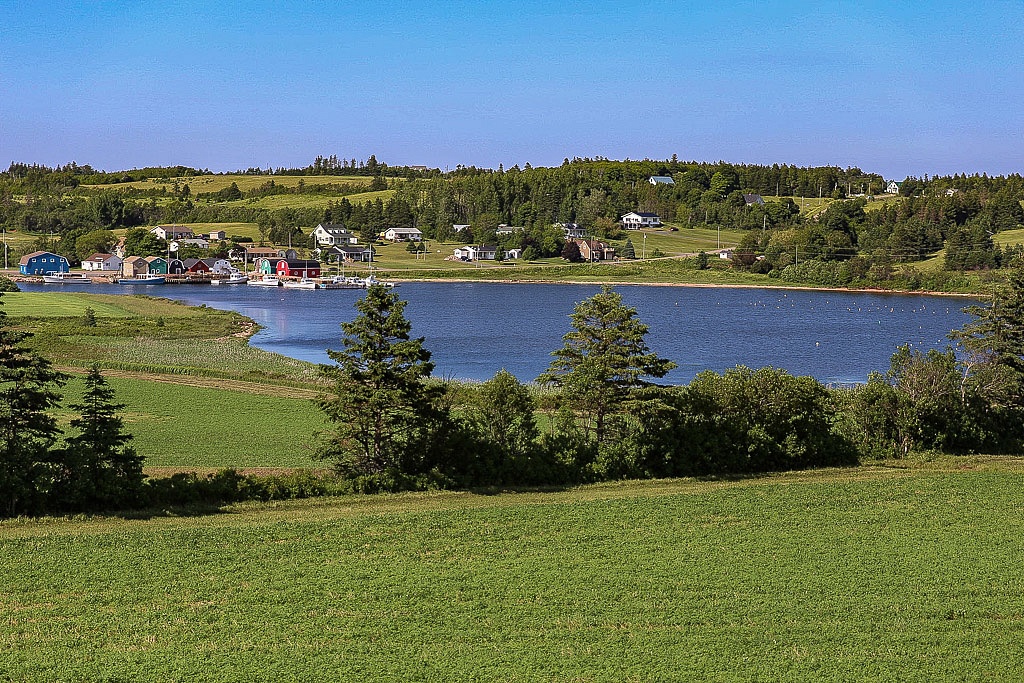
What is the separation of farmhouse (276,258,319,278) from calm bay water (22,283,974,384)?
5.86 m

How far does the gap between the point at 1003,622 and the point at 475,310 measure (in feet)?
253

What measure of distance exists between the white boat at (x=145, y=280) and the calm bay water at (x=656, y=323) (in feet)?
19.0

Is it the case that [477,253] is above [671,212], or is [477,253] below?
below

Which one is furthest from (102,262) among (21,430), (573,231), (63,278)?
(21,430)

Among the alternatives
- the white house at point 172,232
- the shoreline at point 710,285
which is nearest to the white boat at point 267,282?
the shoreline at point 710,285

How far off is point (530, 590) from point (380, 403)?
8501 millimetres

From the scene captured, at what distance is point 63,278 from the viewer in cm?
12888

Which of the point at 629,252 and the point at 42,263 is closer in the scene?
the point at 42,263

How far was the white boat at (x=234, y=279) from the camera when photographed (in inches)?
5044

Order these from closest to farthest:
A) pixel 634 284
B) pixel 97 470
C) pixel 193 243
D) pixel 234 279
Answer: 1. pixel 97 470
2. pixel 634 284
3. pixel 234 279
4. pixel 193 243

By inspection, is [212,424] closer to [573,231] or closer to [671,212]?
[573,231]

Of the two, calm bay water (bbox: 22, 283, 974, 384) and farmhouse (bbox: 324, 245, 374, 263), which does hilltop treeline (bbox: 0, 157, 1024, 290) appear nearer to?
farmhouse (bbox: 324, 245, 374, 263)

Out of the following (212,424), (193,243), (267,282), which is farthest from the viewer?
(193,243)

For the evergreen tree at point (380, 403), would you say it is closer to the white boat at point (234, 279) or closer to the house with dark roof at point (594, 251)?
the white boat at point (234, 279)
